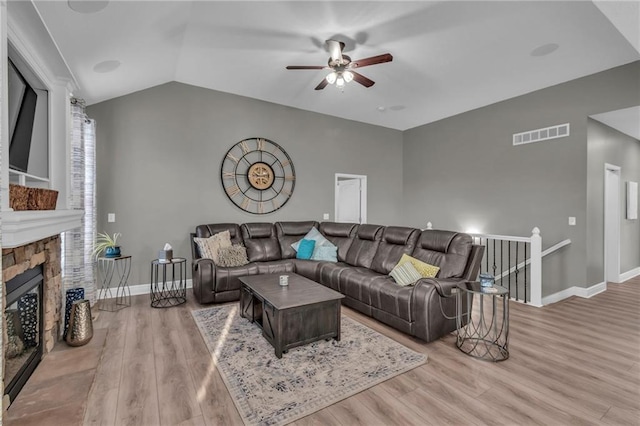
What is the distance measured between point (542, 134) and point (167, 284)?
250 inches

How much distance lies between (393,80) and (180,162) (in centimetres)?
356

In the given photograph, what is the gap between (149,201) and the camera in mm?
4527

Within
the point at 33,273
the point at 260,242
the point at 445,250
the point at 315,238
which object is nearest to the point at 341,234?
the point at 315,238

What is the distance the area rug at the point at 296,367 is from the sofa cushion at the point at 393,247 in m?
1.00

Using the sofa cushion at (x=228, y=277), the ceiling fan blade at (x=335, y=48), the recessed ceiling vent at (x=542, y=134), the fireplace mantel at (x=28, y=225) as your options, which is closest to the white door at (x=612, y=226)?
the recessed ceiling vent at (x=542, y=134)

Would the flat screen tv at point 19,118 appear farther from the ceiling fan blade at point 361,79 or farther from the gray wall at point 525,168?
the gray wall at point 525,168

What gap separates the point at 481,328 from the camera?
3246mm

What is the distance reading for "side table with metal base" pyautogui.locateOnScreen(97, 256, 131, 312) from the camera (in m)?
4.18

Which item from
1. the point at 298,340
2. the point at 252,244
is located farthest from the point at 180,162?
the point at 298,340

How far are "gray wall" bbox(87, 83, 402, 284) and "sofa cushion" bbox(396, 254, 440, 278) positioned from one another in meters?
2.76

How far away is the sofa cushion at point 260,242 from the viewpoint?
477 centimetres

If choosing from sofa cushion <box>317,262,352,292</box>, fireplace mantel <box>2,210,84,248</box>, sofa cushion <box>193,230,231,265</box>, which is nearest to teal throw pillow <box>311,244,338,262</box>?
sofa cushion <box>317,262,352,292</box>

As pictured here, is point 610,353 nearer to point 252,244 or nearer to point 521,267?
point 521,267

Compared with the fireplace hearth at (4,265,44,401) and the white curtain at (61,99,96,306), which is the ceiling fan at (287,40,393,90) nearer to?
the white curtain at (61,99,96,306)
